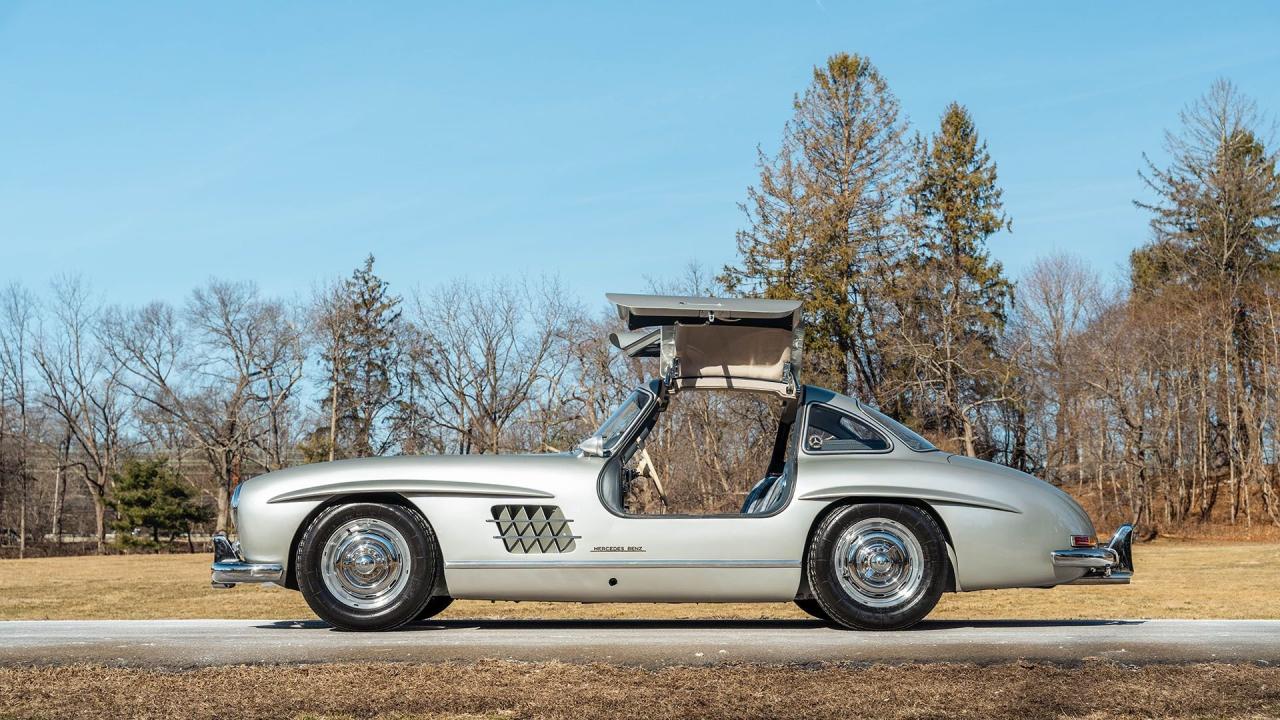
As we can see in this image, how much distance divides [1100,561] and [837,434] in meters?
1.73

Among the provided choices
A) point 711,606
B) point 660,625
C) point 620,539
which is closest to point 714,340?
point 620,539

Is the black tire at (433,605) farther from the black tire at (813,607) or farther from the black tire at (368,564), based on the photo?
the black tire at (813,607)

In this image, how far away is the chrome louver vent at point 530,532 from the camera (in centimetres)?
704

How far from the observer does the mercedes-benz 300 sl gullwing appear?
702cm

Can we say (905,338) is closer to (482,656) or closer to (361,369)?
(361,369)

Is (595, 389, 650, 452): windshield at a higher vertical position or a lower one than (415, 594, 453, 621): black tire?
higher

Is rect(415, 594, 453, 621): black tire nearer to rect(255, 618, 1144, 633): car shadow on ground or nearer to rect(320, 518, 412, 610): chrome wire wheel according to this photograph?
rect(255, 618, 1144, 633): car shadow on ground

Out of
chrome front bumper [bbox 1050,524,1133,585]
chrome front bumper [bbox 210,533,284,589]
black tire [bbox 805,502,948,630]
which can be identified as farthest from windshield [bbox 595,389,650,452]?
chrome front bumper [bbox 1050,524,1133,585]

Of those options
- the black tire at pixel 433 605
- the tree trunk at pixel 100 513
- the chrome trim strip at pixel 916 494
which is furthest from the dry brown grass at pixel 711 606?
the tree trunk at pixel 100 513

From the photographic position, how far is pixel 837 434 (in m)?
7.64

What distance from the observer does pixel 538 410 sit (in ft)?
181

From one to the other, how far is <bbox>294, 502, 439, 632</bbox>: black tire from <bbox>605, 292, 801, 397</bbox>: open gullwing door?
188cm

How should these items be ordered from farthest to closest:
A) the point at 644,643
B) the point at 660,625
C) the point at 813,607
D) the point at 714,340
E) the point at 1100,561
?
the point at 813,607, the point at 714,340, the point at 660,625, the point at 1100,561, the point at 644,643

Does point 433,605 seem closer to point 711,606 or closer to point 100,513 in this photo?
point 711,606
